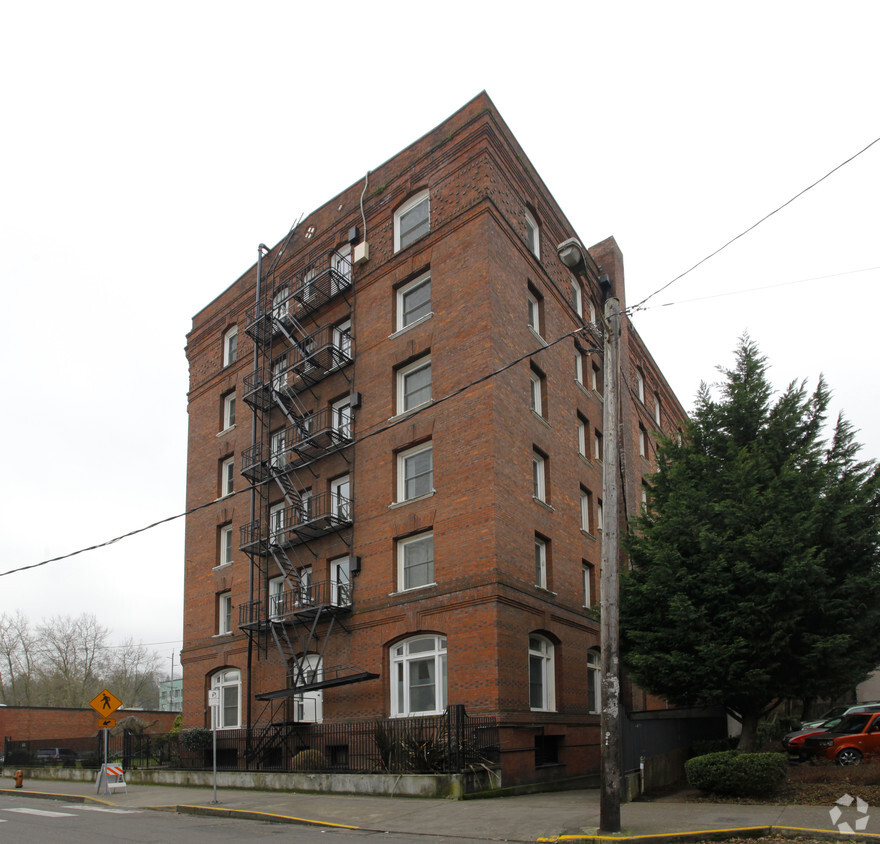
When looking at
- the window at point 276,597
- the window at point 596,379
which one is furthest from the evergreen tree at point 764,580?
the window at point 596,379

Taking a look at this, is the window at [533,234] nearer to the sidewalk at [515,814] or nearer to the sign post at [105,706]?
the sidewalk at [515,814]

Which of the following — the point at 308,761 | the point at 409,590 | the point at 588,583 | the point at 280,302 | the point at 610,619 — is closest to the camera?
the point at 610,619

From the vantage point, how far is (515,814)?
15.9 metres

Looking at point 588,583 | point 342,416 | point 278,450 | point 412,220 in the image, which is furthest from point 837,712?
point 412,220

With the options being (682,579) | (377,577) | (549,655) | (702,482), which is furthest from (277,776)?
(702,482)

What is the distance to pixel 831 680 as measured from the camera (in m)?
18.1

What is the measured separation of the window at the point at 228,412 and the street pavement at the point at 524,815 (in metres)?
15.0

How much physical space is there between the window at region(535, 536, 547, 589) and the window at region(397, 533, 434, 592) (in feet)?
10.8

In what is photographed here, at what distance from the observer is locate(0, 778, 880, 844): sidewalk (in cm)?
1277

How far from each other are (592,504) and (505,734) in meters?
11.4

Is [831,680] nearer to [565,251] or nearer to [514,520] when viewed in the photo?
[514,520]

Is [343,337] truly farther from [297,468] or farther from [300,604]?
[300,604]
